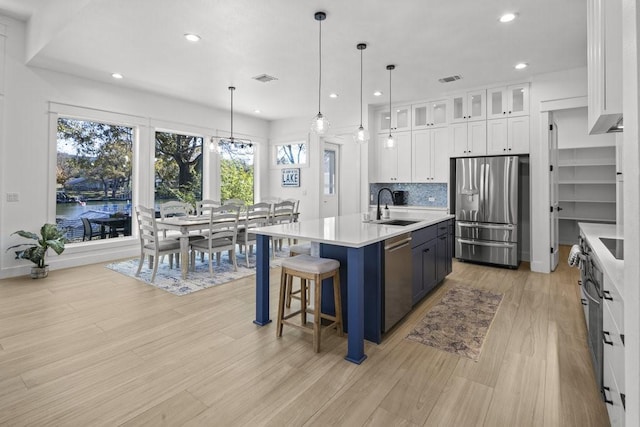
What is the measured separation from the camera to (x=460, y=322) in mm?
3055

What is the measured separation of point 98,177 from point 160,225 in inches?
76.9

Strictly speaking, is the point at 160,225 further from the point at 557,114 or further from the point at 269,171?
the point at 557,114

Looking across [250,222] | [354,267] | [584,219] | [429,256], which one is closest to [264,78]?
[250,222]


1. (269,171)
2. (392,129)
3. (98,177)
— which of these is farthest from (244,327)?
(269,171)

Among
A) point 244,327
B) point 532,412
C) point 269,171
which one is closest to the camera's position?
point 532,412

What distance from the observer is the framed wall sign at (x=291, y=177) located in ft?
26.2

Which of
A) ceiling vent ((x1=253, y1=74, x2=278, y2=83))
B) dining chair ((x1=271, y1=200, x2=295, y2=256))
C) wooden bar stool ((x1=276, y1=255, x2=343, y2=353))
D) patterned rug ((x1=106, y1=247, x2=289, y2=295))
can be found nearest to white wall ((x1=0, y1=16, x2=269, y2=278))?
patterned rug ((x1=106, y1=247, x2=289, y2=295))

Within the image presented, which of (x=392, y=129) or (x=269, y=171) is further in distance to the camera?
(x=269, y=171)

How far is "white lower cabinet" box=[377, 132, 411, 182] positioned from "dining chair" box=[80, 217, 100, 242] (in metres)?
5.18

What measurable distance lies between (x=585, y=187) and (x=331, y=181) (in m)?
5.15

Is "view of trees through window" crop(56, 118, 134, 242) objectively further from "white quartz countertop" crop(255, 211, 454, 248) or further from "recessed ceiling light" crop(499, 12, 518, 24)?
"recessed ceiling light" crop(499, 12, 518, 24)

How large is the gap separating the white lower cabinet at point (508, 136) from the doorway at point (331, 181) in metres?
3.38

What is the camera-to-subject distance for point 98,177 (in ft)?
18.6

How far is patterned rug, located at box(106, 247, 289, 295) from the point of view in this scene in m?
4.10
